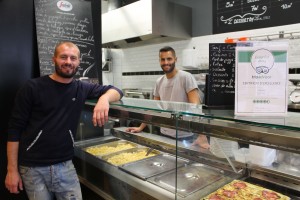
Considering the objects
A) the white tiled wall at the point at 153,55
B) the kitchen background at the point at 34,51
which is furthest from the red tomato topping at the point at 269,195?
the white tiled wall at the point at 153,55

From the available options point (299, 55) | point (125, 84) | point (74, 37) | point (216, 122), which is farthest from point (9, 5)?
point (125, 84)

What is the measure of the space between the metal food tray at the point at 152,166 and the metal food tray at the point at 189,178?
58 millimetres

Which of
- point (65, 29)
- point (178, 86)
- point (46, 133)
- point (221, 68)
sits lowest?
point (46, 133)

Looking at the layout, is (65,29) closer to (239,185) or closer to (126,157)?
(126,157)

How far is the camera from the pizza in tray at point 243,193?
1409mm

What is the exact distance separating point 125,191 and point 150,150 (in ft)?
1.95

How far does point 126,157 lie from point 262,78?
1.37 m

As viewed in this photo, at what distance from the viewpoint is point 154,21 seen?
4258 millimetres

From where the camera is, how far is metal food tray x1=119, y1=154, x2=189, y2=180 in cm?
174

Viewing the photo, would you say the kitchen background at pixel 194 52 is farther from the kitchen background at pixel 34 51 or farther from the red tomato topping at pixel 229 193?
the red tomato topping at pixel 229 193

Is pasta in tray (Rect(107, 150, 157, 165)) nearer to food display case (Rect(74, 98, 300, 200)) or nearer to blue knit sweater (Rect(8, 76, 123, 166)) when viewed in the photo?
food display case (Rect(74, 98, 300, 200))

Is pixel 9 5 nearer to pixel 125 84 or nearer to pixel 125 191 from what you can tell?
pixel 125 191

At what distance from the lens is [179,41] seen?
4797 millimetres

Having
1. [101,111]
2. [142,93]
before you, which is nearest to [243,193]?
[101,111]
